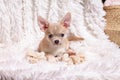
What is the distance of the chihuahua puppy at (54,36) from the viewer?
4.78ft

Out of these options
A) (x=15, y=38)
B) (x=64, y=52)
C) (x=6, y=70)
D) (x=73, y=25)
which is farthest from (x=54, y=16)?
(x=6, y=70)

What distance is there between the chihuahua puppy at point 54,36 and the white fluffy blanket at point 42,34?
0.14 metres

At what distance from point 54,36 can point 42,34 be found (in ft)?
1.31

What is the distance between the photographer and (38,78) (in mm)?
1202

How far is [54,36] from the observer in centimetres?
146

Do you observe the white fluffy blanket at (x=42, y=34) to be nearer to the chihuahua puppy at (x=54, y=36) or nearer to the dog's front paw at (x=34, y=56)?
the dog's front paw at (x=34, y=56)

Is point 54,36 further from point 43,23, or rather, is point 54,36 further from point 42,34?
point 42,34

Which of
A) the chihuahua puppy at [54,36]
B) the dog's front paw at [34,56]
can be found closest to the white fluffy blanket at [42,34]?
the dog's front paw at [34,56]

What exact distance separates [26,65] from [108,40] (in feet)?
2.44

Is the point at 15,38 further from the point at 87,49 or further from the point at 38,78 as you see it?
the point at 38,78

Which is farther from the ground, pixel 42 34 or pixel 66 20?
pixel 66 20

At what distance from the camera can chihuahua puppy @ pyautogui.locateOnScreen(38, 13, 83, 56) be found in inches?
57.3

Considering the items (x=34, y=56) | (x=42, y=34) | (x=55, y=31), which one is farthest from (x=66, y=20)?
(x=42, y=34)

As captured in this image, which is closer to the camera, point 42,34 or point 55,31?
point 55,31
